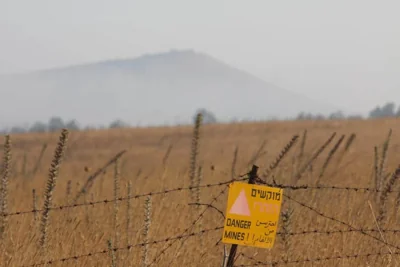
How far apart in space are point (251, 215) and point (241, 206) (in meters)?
0.09

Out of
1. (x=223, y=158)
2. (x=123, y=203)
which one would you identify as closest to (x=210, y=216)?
(x=123, y=203)

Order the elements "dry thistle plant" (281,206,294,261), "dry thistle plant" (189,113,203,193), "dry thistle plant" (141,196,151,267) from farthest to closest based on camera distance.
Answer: "dry thistle plant" (189,113,203,193) < "dry thistle plant" (281,206,294,261) < "dry thistle plant" (141,196,151,267)

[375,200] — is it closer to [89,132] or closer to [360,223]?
[360,223]

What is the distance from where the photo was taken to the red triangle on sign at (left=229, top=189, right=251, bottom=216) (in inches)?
163

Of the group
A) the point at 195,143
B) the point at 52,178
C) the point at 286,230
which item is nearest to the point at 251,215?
the point at 286,230

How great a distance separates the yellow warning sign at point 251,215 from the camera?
414cm

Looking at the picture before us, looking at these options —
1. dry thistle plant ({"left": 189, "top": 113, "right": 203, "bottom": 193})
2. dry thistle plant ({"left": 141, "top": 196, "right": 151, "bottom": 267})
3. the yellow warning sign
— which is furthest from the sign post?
dry thistle plant ({"left": 189, "top": 113, "right": 203, "bottom": 193})

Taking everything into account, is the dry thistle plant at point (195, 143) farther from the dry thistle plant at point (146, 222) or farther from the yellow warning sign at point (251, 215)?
the yellow warning sign at point (251, 215)

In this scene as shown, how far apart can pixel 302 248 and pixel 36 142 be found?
2895 cm

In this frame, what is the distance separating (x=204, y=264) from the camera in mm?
5930

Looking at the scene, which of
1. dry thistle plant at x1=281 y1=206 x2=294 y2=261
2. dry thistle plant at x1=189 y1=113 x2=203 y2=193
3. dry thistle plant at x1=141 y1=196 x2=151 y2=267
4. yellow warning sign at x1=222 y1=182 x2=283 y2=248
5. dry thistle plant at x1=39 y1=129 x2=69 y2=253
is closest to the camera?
yellow warning sign at x1=222 y1=182 x2=283 y2=248

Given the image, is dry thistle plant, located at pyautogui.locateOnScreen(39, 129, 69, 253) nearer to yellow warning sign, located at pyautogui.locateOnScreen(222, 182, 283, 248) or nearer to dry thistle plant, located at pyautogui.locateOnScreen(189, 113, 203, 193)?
yellow warning sign, located at pyautogui.locateOnScreen(222, 182, 283, 248)

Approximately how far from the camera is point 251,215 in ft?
13.8

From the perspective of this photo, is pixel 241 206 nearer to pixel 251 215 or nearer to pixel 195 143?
pixel 251 215
